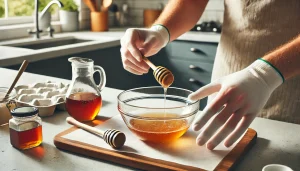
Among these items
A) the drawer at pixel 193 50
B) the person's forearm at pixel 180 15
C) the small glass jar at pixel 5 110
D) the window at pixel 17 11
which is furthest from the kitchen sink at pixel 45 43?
the small glass jar at pixel 5 110

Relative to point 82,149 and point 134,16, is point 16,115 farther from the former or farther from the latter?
point 134,16

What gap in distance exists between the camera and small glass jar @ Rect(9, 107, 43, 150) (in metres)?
0.92

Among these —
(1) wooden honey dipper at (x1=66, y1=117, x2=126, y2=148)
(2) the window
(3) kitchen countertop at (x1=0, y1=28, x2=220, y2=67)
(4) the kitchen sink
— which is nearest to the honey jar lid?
(1) wooden honey dipper at (x1=66, y1=117, x2=126, y2=148)

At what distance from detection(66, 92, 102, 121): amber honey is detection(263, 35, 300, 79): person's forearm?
Result: 18.7 inches

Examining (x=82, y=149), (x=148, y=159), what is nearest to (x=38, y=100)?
(x=82, y=149)

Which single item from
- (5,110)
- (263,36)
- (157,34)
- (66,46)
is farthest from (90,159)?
(66,46)

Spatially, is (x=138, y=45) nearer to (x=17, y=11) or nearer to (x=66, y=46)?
(x=66, y=46)

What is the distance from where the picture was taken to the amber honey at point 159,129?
3.09ft

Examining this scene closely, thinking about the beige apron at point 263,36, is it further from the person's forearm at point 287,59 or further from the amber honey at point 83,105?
the amber honey at point 83,105

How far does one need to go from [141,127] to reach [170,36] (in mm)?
587

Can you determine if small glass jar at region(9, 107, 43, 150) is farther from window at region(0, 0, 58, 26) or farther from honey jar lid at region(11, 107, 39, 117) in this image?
window at region(0, 0, 58, 26)

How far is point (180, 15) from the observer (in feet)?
4.94

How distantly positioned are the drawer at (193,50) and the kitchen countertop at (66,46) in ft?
A: 0.13

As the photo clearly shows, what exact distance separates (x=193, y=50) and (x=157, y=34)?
1511 millimetres
